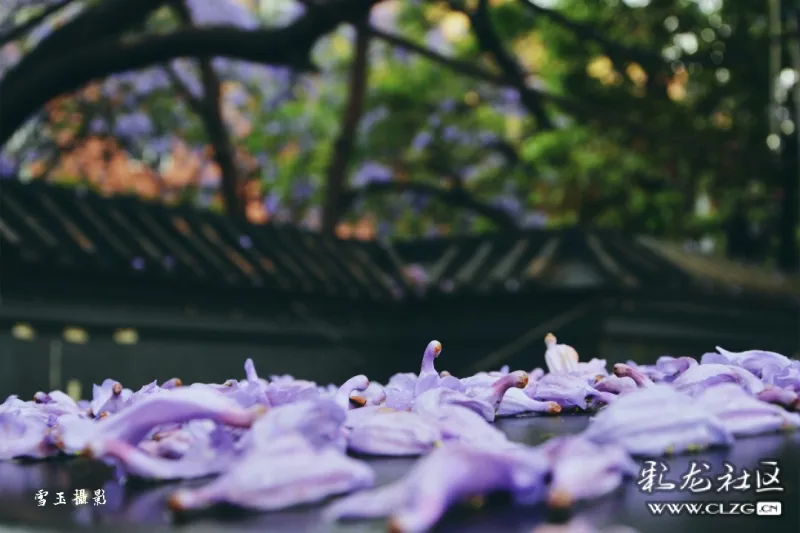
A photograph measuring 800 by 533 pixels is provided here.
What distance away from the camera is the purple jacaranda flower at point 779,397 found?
172 centimetres

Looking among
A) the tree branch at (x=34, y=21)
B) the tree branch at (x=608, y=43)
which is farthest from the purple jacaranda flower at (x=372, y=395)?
the tree branch at (x=608, y=43)

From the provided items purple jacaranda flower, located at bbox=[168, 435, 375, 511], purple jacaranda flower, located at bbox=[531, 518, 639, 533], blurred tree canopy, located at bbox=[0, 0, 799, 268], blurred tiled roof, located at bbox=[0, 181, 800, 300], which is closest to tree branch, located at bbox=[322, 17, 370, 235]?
blurred tree canopy, located at bbox=[0, 0, 799, 268]

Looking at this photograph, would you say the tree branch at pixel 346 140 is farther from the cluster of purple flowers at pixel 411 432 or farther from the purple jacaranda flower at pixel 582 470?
the purple jacaranda flower at pixel 582 470

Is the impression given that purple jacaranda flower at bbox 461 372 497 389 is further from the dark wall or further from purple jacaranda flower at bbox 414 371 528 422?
the dark wall

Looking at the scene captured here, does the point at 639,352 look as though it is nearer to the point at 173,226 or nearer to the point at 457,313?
the point at 457,313

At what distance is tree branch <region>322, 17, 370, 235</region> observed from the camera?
31.4 feet

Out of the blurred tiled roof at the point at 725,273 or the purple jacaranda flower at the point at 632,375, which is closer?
the purple jacaranda flower at the point at 632,375

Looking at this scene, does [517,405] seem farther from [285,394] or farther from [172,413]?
[172,413]

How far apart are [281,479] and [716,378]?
935 millimetres

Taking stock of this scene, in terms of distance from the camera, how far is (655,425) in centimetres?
140

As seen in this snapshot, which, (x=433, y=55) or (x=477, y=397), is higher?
(x=433, y=55)

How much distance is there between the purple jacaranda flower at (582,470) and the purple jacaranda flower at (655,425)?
85 mm

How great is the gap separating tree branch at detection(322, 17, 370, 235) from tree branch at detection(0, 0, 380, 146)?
4.16 meters
